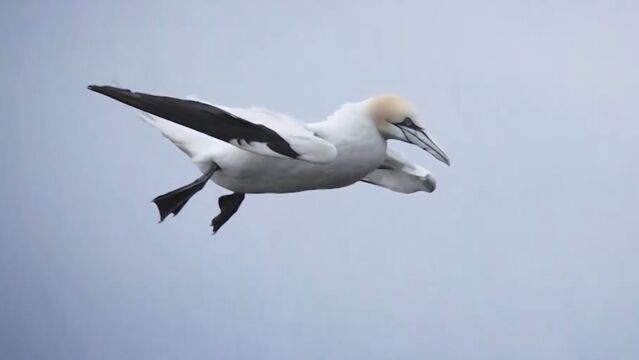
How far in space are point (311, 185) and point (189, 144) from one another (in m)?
1.81

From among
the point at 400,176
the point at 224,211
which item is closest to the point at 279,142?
the point at 224,211

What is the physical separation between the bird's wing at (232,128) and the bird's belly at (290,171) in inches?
10.0

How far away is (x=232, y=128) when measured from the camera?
15.3 meters

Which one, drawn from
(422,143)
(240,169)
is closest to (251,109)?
(240,169)

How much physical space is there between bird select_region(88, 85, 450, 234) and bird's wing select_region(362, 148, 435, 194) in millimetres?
1707

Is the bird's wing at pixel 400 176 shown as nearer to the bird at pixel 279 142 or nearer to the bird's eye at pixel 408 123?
the bird's eye at pixel 408 123

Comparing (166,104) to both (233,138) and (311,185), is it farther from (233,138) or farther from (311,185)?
(311,185)

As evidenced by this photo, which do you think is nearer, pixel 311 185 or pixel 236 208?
pixel 311 185

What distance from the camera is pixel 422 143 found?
16000mm

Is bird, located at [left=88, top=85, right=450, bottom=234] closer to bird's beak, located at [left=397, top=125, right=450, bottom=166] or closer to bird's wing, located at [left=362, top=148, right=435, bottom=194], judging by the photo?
bird's beak, located at [left=397, top=125, right=450, bottom=166]

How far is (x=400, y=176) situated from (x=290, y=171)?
267 cm

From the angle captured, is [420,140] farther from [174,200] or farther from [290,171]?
[174,200]

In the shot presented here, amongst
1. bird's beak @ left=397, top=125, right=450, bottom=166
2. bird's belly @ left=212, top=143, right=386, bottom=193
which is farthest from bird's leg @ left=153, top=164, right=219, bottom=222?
bird's beak @ left=397, top=125, right=450, bottom=166

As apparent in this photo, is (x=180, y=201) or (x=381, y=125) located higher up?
(x=381, y=125)
